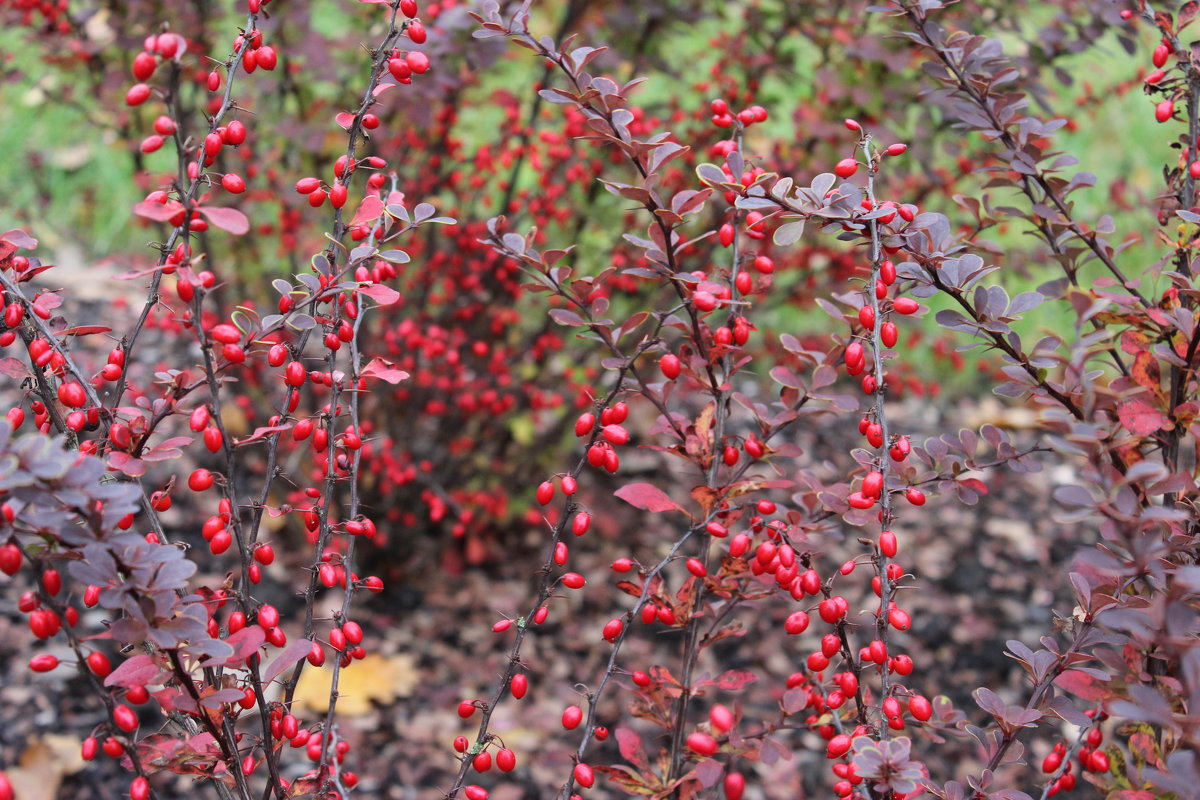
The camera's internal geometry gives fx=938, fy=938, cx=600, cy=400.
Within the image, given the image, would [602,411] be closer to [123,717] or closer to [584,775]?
[584,775]

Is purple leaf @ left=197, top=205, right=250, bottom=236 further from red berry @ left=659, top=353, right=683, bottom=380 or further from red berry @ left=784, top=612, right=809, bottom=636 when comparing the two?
red berry @ left=784, top=612, right=809, bottom=636

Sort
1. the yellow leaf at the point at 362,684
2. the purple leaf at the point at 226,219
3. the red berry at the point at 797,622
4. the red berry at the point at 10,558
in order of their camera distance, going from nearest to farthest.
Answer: the red berry at the point at 10,558
the purple leaf at the point at 226,219
the red berry at the point at 797,622
the yellow leaf at the point at 362,684

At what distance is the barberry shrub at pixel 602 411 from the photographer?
1.15 meters

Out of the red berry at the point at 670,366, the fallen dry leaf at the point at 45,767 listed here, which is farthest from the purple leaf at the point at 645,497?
the fallen dry leaf at the point at 45,767

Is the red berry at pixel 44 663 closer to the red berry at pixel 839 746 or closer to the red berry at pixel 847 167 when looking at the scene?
the red berry at pixel 839 746

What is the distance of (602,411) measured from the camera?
4.35 ft

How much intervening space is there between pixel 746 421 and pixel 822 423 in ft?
1.71

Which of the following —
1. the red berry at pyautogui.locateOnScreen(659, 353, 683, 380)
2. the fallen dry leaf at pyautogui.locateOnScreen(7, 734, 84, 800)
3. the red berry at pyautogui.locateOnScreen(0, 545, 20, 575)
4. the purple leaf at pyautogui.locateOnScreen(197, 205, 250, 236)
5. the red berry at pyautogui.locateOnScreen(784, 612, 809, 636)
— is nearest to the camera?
the red berry at pyautogui.locateOnScreen(0, 545, 20, 575)

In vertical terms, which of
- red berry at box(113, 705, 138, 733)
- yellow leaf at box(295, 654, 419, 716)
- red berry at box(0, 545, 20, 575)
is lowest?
yellow leaf at box(295, 654, 419, 716)

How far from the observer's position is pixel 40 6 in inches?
108

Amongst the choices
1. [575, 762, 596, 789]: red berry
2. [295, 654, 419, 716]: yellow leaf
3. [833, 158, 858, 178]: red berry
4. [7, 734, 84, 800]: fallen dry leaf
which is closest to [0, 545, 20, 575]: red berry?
[575, 762, 596, 789]: red berry

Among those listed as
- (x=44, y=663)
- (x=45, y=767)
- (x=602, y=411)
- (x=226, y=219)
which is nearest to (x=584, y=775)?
(x=602, y=411)

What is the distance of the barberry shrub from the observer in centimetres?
115

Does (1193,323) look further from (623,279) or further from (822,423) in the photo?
(822,423)
